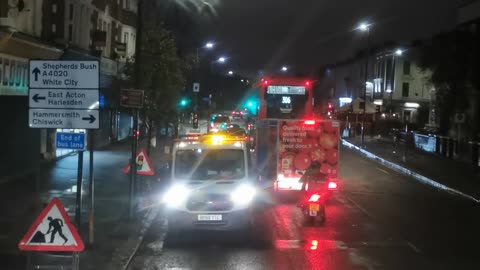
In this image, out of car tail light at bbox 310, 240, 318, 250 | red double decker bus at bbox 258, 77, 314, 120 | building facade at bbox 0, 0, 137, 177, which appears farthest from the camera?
red double decker bus at bbox 258, 77, 314, 120

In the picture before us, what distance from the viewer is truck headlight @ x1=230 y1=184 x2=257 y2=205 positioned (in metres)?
13.0

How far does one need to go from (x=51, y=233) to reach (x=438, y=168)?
1027 inches

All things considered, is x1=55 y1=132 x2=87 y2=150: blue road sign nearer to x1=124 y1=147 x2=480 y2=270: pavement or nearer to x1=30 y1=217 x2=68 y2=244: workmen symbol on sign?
x1=124 y1=147 x2=480 y2=270: pavement

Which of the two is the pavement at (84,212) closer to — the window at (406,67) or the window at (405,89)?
the window at (406,67)

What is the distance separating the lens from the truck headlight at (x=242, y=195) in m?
13.0

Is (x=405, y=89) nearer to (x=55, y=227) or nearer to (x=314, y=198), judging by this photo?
(x=314, y=198)

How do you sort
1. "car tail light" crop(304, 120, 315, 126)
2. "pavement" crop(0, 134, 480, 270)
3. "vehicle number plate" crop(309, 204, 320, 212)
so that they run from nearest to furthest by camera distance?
"pavement" crop(0, 134, 480, 270) < "vehicle number plate" crop(309, 204, 320, 212) < "car tail light" crop(304, 120, 315, 126)

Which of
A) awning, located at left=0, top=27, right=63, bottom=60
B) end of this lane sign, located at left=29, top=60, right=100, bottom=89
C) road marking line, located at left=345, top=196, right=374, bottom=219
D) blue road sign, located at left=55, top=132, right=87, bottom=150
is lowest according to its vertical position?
road marking line, located at left=345, top=196, right=374, bottom=219

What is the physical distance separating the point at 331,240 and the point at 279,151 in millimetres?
6858

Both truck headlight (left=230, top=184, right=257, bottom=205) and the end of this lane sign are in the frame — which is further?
truck headlight (left=230, top=184, right=257, bottom=205)

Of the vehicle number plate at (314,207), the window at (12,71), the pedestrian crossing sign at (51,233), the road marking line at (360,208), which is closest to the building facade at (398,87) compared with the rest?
the road marking line at (360,208)

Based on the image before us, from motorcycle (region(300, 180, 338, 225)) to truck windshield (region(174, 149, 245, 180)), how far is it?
250 centimetres

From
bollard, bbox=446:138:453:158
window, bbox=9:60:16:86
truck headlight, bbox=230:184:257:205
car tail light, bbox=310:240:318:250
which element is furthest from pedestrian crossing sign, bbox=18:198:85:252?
bollard, bbox=446:138:453:158

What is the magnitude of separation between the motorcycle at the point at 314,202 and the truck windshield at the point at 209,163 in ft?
8.20
